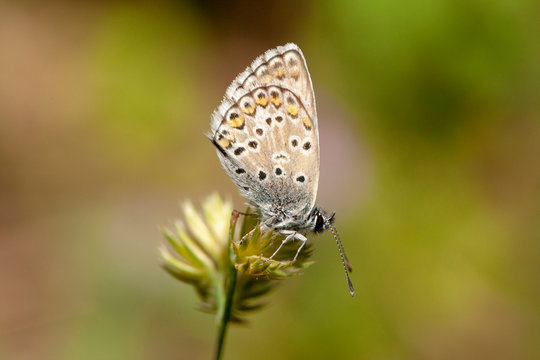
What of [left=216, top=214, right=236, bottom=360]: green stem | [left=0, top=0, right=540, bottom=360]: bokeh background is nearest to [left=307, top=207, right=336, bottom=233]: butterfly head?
[left=216, top=214, right=236, bottom=360]: green stem

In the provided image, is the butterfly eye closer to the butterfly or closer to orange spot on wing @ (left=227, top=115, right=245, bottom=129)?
the butterfly

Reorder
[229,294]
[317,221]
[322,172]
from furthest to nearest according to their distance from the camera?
[322,172], [317,221], [229,294]

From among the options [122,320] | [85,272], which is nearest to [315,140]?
[122,320]

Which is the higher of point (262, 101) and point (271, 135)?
point (262, 101)

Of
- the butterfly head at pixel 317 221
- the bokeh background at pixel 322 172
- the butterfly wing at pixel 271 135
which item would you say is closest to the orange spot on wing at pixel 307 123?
the butterfly wing at pixel 271 135

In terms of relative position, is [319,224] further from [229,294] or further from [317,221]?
[229,294]

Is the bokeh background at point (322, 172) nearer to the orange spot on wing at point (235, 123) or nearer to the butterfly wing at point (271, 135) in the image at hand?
the butterfly wing at point (271, 135)

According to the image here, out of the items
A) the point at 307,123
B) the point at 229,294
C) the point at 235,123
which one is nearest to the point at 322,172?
the point at 307,123

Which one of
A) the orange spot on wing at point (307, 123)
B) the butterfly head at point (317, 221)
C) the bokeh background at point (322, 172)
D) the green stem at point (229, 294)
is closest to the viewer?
the green stem at point (229, 294)
